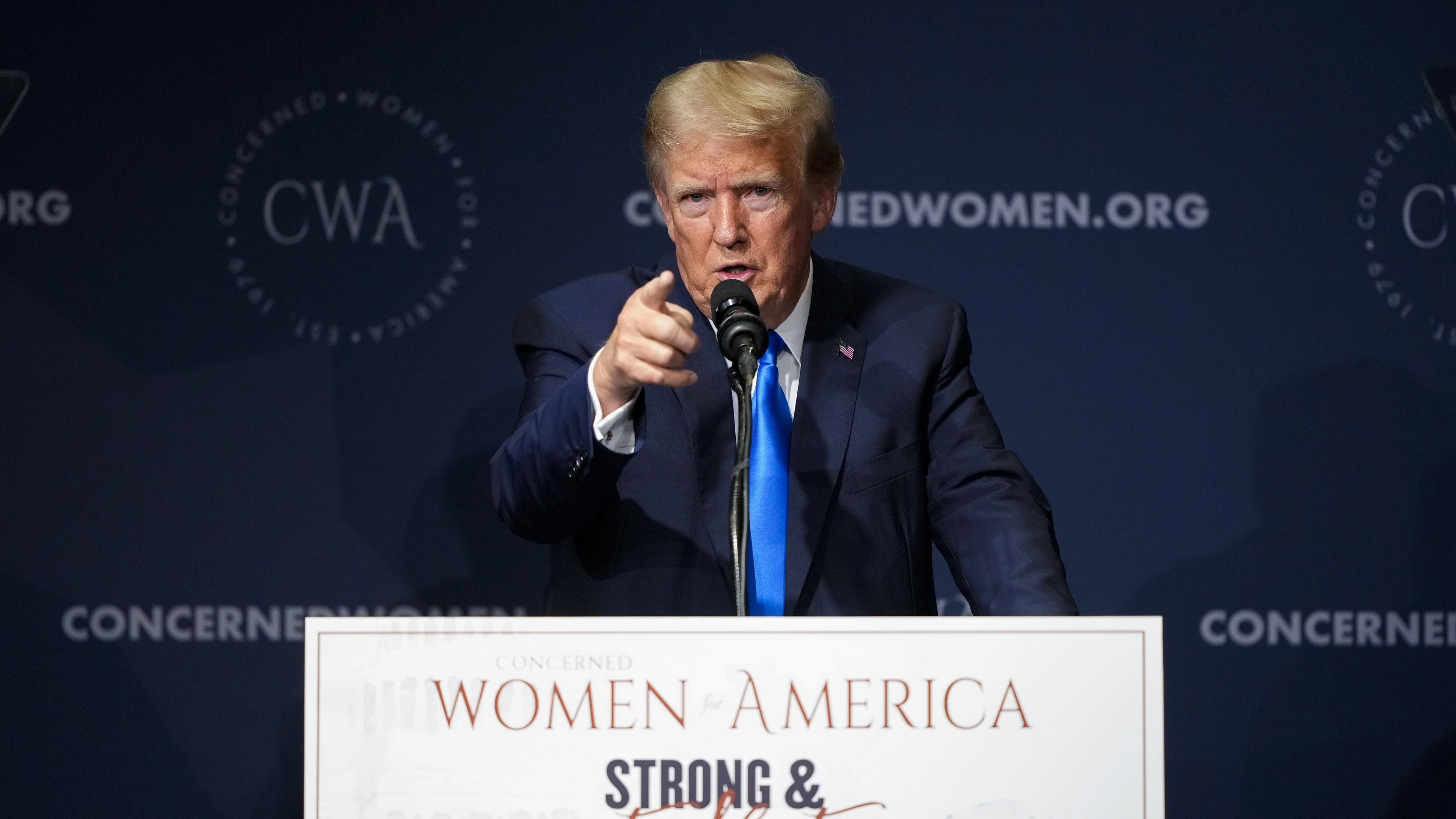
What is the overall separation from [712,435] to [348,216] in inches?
59.4

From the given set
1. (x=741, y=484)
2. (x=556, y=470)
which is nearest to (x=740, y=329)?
(x=741, y=484)

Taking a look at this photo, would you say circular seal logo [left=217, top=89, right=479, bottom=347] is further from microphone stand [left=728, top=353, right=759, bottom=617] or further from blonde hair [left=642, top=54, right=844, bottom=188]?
microphone stand [left=728, top=353, right=759, bottom=617]

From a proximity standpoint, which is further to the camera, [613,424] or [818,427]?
[818,427]

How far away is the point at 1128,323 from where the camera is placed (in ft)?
9.25

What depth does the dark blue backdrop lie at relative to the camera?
2.80 m

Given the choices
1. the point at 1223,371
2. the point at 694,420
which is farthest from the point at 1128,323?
the point at 694,420

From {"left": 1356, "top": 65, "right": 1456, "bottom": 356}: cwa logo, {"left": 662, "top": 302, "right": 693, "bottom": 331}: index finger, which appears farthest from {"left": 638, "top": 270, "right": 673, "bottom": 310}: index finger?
{"left": 1356, "top": 65, "right": 1456, "bottom": 356}: cwa logo

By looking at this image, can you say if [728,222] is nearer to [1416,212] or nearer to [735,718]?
[735,718]

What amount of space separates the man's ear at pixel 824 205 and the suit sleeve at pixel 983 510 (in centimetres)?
21

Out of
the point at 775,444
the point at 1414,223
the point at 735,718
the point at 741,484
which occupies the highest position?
the point at 1414,223

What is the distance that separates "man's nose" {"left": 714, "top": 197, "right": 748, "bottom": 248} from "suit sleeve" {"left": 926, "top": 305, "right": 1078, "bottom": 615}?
13.2 inches

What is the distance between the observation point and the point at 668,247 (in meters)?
2.83

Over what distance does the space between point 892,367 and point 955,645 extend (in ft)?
2.10

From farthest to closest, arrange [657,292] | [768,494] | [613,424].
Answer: [768,494] < [613,424] < [657,292]
